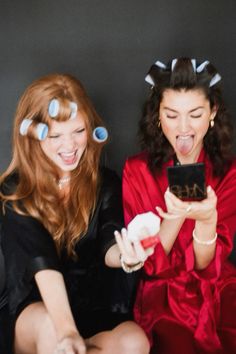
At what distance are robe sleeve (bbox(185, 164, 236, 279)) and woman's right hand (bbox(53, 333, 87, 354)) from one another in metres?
0.41

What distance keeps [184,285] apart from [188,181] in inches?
15.8

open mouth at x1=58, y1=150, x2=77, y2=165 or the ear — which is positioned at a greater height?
the ear

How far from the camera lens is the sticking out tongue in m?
1.60

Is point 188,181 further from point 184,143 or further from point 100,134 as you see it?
point 100,134

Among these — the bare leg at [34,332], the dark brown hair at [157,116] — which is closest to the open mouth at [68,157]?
the dark brown hair at [157,116]

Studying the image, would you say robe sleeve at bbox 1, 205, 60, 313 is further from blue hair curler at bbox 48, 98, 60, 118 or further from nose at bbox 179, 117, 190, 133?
nose at bbox 179, 117, 190, 133

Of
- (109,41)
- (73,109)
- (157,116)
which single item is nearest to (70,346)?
(73,109)

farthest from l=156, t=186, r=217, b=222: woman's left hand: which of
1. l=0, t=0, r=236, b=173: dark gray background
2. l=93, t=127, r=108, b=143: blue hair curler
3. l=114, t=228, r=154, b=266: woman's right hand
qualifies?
l=0, t=0, r=236, b=173: dark gray background

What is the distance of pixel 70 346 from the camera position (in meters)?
1.34

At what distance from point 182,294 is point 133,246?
13.3 inches

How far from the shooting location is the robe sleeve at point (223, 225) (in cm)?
160

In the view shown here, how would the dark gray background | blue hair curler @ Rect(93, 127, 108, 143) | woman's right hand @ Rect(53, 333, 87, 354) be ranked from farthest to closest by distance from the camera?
the dark gray background, blue hair curler @ Rect(93, 127, 108, 143), woman's right hand @ Rect(53, 333, 87, 354)

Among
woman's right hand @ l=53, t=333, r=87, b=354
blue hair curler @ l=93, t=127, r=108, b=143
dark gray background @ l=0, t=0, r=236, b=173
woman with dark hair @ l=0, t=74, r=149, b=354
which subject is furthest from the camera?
dark gray background @ l=0, t=0, r=236, b=173

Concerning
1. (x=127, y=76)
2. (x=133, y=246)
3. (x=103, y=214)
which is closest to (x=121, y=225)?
(x=103, y=214)
